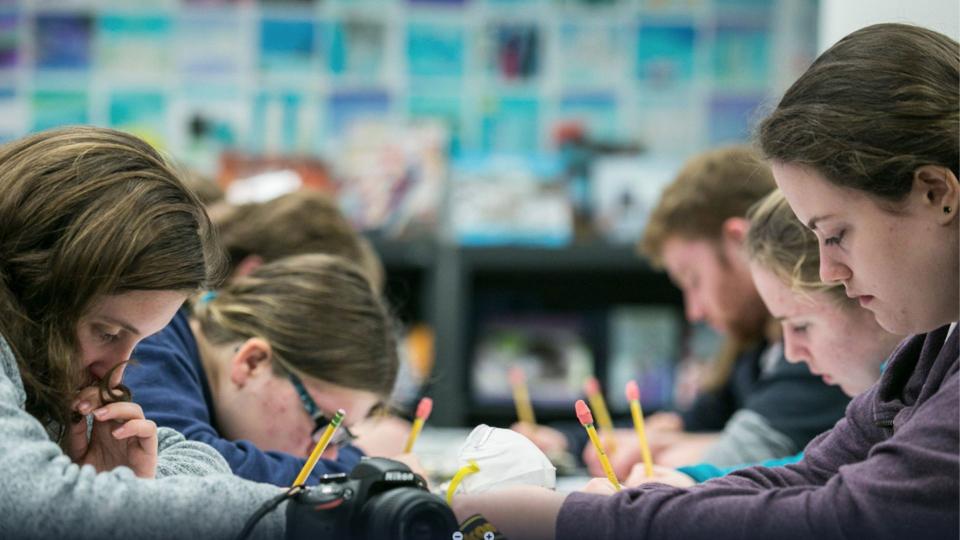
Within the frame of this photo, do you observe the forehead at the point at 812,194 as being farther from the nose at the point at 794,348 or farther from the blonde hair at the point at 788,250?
the nose at the point at 794,348

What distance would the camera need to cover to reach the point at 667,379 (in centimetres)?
365

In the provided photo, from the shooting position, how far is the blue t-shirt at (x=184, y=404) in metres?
1.27

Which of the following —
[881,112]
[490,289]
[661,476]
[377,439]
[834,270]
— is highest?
[881,112]

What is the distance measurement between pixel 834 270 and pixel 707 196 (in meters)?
1.24

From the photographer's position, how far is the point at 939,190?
0.94 meters

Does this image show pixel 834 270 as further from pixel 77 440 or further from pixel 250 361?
pixel 250 361

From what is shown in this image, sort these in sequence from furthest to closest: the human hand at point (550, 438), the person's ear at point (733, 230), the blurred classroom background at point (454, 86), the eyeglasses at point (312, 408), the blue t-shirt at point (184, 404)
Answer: the blurred classroom background at point (454, 86) < the human hand at point (550, 438) < the person's ear at point (733, 230) < the eyeglasses at point (312, 408) < the blue t-shirt at point (184, 404)

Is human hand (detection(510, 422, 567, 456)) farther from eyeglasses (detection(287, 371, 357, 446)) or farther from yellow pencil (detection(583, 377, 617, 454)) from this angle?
eyeglasses (detection(287, 371, 357, 446))

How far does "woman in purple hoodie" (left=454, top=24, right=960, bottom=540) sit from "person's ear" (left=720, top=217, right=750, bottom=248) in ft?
3.71

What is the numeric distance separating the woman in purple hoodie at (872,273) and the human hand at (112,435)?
1.07ft

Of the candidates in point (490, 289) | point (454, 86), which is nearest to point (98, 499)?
point (490, 289)

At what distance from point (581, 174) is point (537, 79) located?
0.48 meters

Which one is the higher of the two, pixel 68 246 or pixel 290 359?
pixel 68 246

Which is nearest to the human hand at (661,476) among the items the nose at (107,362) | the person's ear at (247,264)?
the nose at (107,362)
